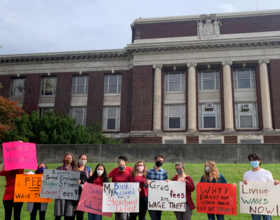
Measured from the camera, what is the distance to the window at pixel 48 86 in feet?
106

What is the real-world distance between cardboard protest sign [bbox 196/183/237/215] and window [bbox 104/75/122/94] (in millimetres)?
24535

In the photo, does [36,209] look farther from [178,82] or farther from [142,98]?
[178,82]

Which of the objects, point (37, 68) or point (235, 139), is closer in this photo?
point (235, 139)

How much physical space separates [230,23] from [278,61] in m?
6.06

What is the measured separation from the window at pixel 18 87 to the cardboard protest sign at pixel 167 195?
29322mm

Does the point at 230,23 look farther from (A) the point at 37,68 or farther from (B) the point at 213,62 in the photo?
(A) the point at 37,68

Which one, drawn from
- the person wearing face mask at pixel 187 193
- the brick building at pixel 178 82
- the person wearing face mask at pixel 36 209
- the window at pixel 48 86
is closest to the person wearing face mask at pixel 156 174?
the person wearing face mask at pixel 187 193

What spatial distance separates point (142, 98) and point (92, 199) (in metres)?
22.1

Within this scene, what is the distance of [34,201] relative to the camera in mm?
7656

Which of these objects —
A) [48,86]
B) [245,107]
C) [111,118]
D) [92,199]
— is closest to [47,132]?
[111,118]

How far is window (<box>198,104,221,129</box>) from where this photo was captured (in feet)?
93.7

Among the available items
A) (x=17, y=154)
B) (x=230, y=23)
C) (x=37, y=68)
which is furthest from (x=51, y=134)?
(x=230, y=23)

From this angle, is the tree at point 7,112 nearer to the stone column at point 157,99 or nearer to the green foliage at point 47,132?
the green foliage at point 47,132

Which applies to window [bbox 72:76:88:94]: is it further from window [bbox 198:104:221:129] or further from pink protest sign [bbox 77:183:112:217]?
pink protest sign [bbox 77:183:112:217]
